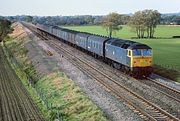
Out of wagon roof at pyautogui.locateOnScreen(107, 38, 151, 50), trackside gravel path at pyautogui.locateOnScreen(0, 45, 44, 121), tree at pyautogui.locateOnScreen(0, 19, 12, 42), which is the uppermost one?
wagon roof at pyautogui.locateOnScreen(107, 38, 151, 50)

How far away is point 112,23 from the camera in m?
150

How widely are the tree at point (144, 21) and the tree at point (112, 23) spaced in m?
10.8

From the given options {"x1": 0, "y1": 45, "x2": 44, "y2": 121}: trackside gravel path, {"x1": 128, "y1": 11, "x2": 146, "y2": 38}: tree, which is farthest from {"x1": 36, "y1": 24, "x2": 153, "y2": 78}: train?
{"x1": 128, "y1": 11, "x2": 146, "y2": 38}: tree

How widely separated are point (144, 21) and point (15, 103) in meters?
111

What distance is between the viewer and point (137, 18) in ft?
452

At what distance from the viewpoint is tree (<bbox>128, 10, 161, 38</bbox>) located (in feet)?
446

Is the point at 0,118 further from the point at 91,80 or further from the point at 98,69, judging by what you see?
the point at 98,69

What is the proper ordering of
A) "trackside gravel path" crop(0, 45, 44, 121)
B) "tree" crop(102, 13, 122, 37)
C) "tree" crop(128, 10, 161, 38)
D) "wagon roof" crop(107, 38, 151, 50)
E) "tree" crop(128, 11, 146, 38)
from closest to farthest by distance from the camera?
1. "trackside gravel path" crop(0, 45, 44, 121)
2. "wagon roof" crop(107, 38, 151, 50)
3. "tree" crop(128, 11, 146, 38)
4. "tree" crop(128, 10, 161, 38)
5. "tree" crop(102, 13, 122, 37)

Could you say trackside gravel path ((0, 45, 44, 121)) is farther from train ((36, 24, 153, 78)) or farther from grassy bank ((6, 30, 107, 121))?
train ((36, 24, 153, 78))

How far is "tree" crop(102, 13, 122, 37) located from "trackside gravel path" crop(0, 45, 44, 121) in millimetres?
105952

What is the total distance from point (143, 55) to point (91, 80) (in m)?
5.65

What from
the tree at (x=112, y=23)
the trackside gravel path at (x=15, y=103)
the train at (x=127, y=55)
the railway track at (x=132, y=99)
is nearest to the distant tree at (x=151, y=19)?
the tree at (x=112, y=23)

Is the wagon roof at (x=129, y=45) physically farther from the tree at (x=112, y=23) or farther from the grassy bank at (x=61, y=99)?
the tree at (x=112, y=23)

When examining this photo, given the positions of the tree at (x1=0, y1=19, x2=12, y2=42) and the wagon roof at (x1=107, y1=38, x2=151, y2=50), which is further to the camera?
the tree at (x1=0, y1=19, x2=12, y2=42)
